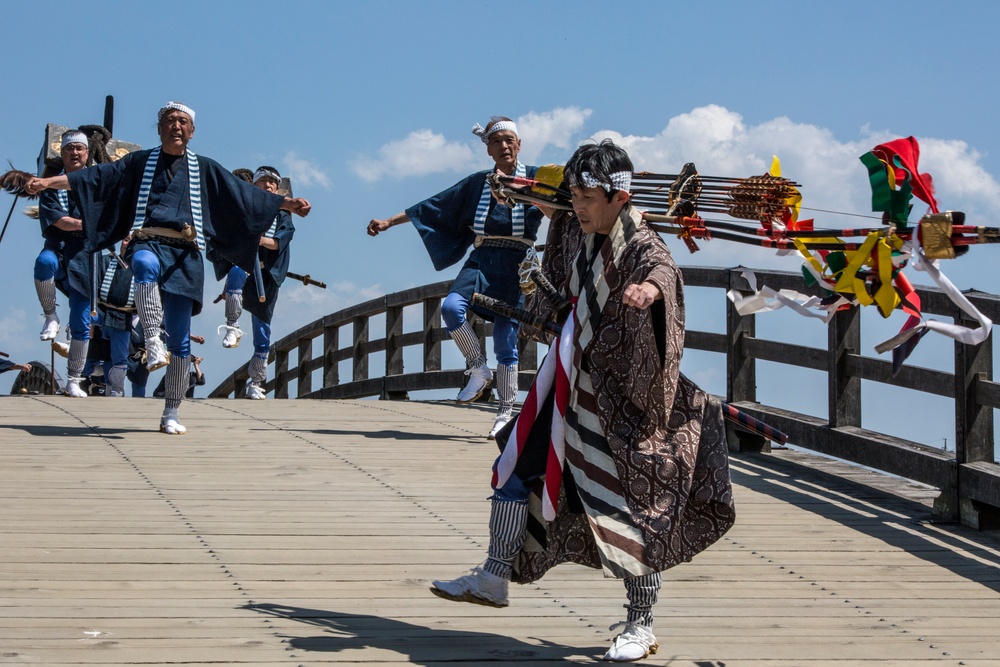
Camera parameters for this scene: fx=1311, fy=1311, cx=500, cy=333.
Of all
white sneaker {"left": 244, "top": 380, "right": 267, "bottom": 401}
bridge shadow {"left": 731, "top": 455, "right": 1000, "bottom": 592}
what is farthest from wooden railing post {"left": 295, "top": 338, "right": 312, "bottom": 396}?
bridge shadow {"left": 731, "top": 455, "right": 1000, "bottom": 592}

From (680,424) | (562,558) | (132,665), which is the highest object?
(680,424)

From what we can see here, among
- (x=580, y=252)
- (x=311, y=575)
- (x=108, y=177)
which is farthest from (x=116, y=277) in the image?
(x=580, y=252)

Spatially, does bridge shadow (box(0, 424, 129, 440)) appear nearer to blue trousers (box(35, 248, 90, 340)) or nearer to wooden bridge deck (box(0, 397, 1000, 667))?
wooden bridge deck (box(0, 397, 1000, 667))

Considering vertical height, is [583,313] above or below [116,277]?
below

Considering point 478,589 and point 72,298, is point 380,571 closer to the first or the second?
point 478,589

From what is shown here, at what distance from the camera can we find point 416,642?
382cm

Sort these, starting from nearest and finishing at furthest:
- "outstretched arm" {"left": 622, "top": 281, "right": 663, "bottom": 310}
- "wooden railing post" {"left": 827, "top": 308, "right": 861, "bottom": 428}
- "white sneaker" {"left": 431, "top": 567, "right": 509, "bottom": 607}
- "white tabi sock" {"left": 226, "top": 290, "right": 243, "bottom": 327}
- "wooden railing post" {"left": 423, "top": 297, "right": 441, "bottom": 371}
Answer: "outstretched arm" {"left": 622, "top": 281, "right": 663, "bottom": 310} → "white sneaker" {"left": 431, "top": 567, "right": 509, "bottom": 607} → "wooden railing post" {"left": 827, "top": 308, "right": 861, "bottom": 428} → "white tabi sock" {"left": 226, "top": 290, "right": 243, "bottom": 327} → "wooden railing post" {"left": 423, "top": 297, "right": 441, "bottom": 371}

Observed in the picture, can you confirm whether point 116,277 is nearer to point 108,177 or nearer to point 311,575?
point 108,177

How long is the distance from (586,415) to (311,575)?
140cm

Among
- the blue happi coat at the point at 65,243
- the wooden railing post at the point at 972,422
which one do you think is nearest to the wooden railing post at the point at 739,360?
the wooden railing post at the point at 972,422

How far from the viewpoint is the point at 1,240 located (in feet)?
34.2

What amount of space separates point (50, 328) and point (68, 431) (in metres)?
3.51

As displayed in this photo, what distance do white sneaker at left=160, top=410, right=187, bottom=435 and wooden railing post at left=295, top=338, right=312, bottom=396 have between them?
868cm

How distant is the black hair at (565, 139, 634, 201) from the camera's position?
374 cm
